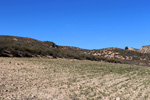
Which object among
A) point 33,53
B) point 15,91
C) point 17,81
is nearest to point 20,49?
point 33,53

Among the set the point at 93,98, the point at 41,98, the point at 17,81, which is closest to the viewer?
the point at 41,98

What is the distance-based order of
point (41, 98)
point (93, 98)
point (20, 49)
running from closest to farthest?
point (41, 98)
point (93, 98)
point (20, 49)

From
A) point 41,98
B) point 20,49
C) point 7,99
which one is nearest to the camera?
point 7,99

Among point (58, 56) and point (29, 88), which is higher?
point (58, 56)

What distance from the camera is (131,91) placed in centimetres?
1152

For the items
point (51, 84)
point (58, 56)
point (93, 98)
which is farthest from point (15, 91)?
point (58, 56)

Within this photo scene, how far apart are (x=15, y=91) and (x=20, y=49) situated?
20.7 metres

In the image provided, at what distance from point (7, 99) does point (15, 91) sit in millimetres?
1182

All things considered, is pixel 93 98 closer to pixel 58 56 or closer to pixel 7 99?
pixel 7 99

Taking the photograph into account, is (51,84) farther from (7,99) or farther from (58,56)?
(58,56)

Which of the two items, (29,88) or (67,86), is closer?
(29,88)

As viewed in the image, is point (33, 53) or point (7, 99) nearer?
point (7, 99)

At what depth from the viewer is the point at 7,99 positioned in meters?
8.12

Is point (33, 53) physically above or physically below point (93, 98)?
above
